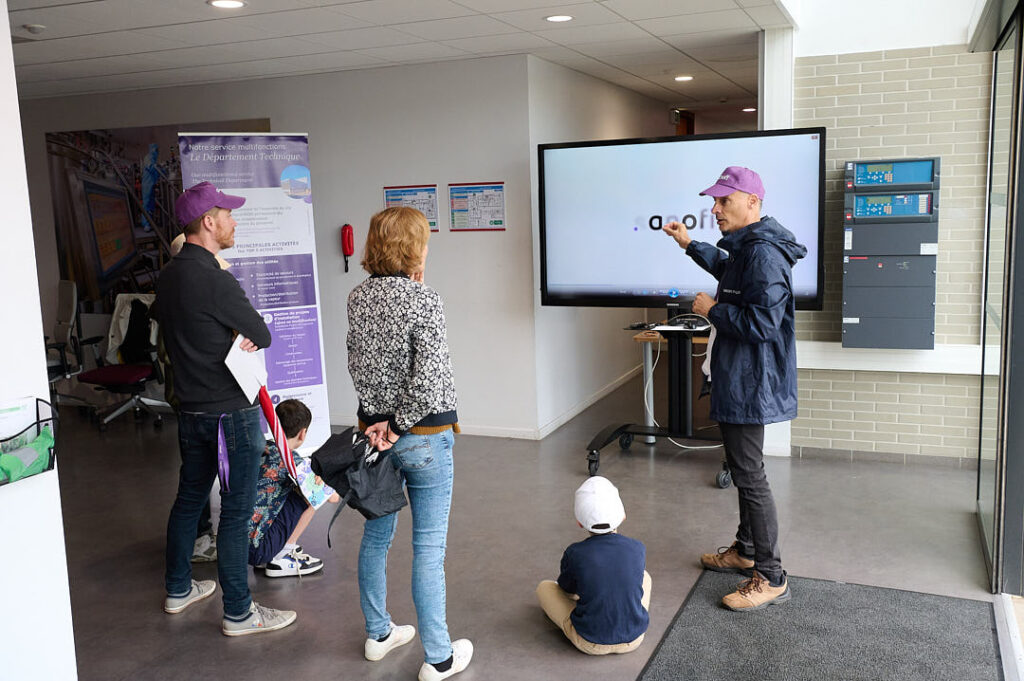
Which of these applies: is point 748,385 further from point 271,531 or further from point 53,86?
point 53,86

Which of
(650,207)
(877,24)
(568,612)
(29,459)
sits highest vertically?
(877,24)

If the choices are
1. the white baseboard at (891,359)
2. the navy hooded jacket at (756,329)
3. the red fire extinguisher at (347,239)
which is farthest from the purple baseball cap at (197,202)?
the white baseboard at (891,359)

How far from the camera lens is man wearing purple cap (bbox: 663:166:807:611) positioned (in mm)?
3131

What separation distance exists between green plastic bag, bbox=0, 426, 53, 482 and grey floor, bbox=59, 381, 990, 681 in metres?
1.14

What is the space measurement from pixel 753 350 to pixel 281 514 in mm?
2032

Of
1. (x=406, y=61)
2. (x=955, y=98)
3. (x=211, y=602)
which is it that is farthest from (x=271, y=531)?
(x=955, y=98)

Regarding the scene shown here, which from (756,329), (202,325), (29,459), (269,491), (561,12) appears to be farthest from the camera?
(561,12)

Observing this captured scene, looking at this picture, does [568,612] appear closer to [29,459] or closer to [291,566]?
[291,566]

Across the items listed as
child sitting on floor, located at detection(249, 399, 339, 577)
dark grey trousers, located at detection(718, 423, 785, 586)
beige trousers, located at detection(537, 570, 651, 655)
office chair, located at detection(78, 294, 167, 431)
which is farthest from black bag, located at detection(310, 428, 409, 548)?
office chair, located at detection(78, 294, 167, 431)

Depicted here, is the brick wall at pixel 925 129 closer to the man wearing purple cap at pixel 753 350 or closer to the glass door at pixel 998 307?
the glass door at pixel 998 307

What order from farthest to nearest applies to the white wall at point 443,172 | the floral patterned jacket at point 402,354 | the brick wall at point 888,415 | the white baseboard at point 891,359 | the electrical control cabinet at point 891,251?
the white wall at point 443,172 < the brick wall at point 888,415 < the white baseboard at point 891,359 < the electrical control cabinet at point 891,251 < the floral patterned jacket at point 402,354

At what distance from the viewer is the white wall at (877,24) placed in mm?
4691

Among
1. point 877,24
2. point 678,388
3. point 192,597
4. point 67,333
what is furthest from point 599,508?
point 67,333

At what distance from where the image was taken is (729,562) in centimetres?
360
